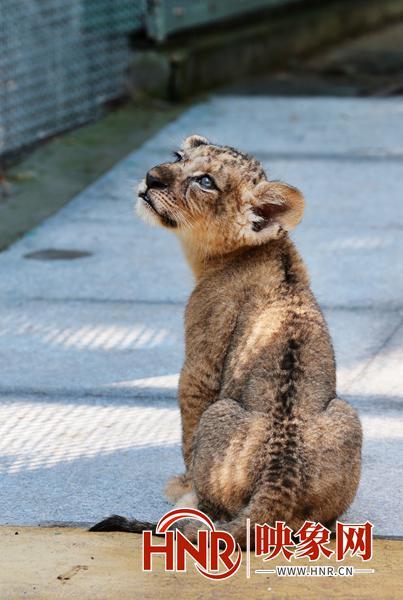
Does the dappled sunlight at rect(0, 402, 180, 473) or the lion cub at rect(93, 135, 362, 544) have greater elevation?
the lion cub at rect(93, 135, 362, 544)

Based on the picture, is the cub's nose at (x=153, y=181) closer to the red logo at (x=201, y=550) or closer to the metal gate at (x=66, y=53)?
the red logo at (x=201, y=550)

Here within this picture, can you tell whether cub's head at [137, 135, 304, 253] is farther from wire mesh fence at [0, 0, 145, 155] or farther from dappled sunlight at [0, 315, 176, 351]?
wire mesh fence at [0, 0, 145, 155]

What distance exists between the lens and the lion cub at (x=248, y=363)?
4.23m

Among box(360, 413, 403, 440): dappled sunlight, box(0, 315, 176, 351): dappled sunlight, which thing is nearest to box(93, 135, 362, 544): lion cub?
box(360, 413, 403, 440): dappled sunlight

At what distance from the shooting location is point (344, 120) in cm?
1225

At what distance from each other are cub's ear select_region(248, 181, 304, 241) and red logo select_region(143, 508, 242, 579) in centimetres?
108

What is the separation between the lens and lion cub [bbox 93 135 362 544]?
166 inches

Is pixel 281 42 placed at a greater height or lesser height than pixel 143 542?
lesser

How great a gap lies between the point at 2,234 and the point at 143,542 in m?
4.73

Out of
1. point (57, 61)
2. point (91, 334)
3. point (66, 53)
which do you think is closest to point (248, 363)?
point (91, 334)

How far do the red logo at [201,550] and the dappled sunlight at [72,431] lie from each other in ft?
3.37

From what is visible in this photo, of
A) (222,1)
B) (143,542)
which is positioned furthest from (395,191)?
(143,542)

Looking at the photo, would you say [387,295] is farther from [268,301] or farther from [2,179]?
[2,179]

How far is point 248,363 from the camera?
4449mm
